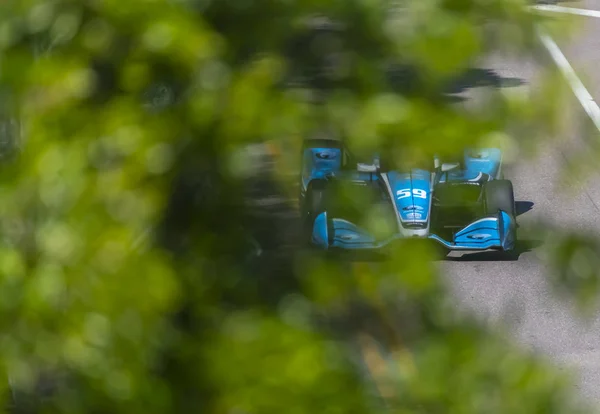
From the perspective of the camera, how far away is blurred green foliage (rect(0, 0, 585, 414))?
757mm

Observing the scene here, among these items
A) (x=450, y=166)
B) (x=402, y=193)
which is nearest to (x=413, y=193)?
(x=402, y=193)

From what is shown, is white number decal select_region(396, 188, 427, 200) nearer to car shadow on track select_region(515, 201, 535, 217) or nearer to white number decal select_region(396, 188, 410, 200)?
white number decal select_region(396, 188, 410, 200)

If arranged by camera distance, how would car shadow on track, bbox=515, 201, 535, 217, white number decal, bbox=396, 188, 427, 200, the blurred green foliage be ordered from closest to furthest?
the blurred green foliage, white number decal, bbox=396, 188, 427, 200, car shadow on track, bbox=515, 201, 535, 217

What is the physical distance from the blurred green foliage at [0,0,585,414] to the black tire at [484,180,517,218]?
0.50ft

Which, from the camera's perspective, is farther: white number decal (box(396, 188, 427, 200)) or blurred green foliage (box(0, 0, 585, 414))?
white number decal (box(396, 188, 427, 200))

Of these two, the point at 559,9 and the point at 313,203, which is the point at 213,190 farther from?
the point at 559,9

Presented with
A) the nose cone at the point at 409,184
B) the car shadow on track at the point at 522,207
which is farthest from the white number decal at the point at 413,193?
the car shadow on track at the point at 522,207

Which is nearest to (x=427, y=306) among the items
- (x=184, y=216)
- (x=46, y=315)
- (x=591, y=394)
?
(x=184, y=216)

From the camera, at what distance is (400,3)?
0.79 meters

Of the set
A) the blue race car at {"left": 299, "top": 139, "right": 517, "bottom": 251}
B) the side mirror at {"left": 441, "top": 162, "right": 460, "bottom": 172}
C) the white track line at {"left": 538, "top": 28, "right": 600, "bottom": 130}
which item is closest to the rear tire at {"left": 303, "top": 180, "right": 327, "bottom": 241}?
the blue race car at {"left": 299, "top": 139, "right": 517, "bottom": 251}

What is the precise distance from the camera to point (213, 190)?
853 millimetres

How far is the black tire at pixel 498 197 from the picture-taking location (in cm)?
97

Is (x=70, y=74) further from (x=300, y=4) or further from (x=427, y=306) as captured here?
(x=427, y=306)

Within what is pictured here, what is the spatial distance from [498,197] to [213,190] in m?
0.44
